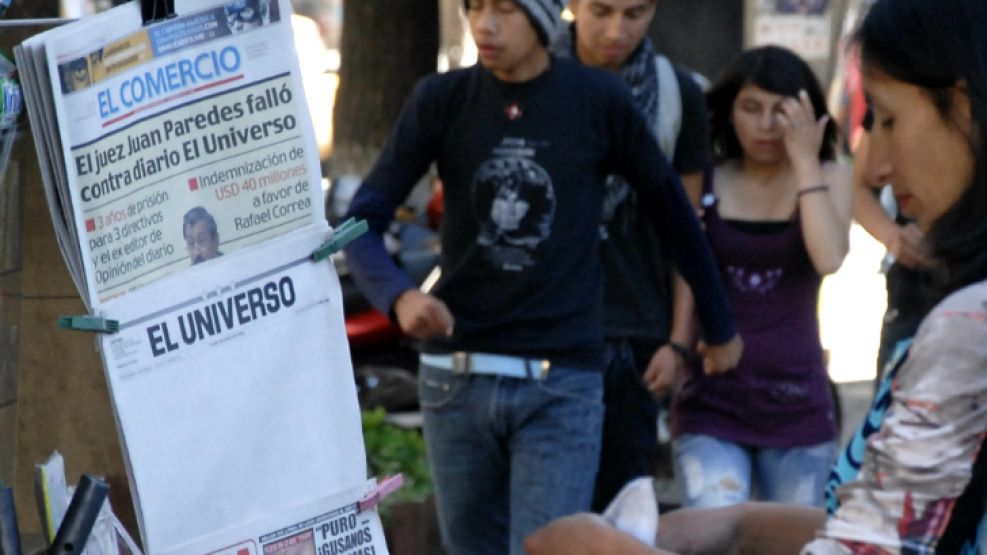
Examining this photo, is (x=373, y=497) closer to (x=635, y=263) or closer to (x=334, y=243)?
(x=334, y=243)

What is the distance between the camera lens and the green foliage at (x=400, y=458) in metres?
5.89

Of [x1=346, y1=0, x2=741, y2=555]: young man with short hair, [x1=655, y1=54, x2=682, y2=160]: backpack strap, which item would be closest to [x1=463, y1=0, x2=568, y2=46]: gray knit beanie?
[x1=346, y1=0, x2=741, y2=555]: young man with short hair

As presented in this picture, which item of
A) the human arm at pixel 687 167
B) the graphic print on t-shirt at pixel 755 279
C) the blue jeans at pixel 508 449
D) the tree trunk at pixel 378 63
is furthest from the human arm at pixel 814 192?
the tree trunk at pixel 378 63

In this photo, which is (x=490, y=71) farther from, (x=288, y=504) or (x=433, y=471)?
(x=288, y=504)

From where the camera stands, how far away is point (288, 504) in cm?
234

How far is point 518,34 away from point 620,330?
1.07m

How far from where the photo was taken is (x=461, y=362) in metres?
4.27

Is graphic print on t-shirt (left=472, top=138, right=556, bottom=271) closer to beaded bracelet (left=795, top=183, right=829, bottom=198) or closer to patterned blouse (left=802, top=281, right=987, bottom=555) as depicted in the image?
beaded bracelet (left=795, top=183, right=829, bottom=198)

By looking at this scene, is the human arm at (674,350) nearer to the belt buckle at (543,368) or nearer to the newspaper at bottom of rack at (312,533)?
the belt buckle at (543,368)

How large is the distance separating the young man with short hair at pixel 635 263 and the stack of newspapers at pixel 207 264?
8.16ft

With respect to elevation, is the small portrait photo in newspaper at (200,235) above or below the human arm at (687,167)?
above

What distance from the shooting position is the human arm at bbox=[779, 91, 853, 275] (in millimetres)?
4887

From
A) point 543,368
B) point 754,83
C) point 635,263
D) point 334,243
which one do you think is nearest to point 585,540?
point 334,243

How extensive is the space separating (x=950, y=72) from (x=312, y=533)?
106cm
